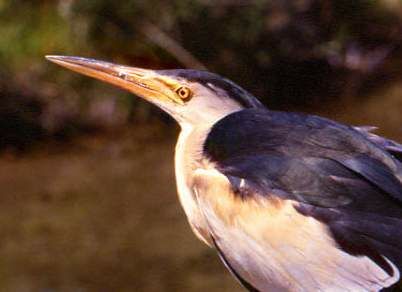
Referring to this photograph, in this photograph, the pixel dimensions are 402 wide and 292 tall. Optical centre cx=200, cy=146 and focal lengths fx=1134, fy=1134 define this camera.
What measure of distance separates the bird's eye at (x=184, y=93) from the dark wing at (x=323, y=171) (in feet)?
0.26

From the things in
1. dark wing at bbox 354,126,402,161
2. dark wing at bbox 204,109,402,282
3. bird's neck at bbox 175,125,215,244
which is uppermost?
dark wing at bbox 354,126,402,161

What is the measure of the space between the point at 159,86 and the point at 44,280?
182 centimetres

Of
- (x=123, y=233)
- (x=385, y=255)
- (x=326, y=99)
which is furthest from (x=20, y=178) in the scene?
(x=385, y=255)

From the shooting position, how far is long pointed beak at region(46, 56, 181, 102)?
5.15ft

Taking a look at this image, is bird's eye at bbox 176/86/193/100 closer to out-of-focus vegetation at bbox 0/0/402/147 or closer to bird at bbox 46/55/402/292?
bird at bbox 46/55/402/292

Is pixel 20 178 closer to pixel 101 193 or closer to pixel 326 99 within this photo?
pixel 101 193

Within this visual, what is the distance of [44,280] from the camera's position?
328 centimetres

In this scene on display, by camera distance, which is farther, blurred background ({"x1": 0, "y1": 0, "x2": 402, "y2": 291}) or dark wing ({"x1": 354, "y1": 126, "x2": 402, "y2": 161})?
blurred background ({"x1": 0, "y1": 0, "x2": 402, "y2": 291})

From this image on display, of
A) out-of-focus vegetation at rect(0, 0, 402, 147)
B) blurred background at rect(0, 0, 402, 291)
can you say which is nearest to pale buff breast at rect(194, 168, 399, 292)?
blurred background at rect(0, 0, 402, 291)

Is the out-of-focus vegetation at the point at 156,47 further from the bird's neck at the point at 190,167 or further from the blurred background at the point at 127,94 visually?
the bird's neck at the point at 190,167

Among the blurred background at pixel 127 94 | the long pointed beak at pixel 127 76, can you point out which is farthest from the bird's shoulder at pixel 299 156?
the blurred background at pixel 127 94

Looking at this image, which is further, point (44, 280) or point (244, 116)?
point (44, 280)

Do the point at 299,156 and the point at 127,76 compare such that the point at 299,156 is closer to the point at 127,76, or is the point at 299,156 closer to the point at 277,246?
the point at 277,246

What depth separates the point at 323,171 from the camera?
1.41 metres
